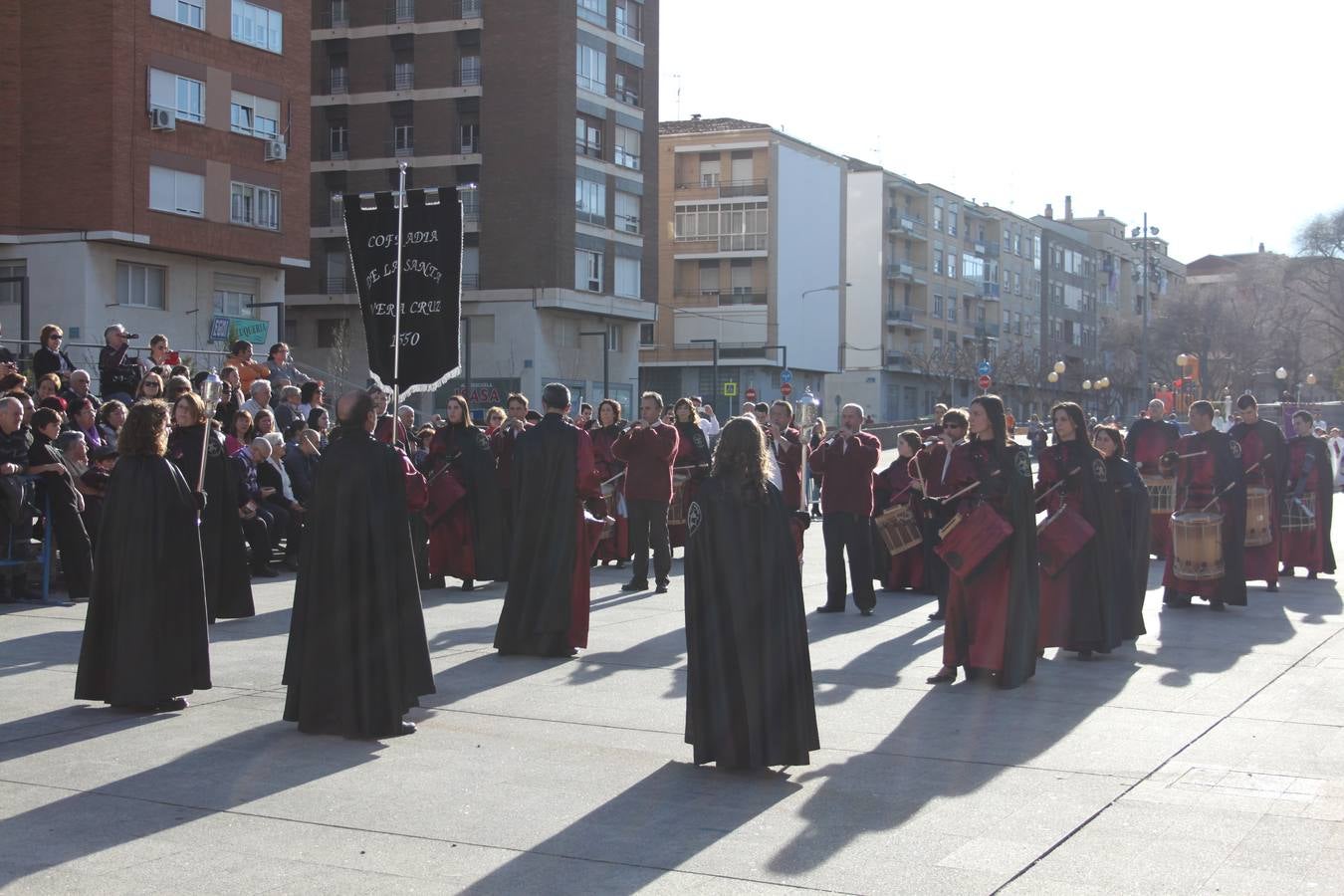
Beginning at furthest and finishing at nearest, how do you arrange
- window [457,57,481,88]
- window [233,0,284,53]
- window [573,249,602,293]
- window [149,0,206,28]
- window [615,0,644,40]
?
1. window [615,0,644,40]
2. window [573,249,602,293]
3. window [457,57,481,88]
4. window [233,0,284,53]
5. window [149,0,206,28]

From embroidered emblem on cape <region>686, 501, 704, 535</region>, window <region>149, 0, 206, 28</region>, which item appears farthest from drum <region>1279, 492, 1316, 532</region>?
window <region>149, 0, 206, 28</region>

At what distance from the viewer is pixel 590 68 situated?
54.9 meters

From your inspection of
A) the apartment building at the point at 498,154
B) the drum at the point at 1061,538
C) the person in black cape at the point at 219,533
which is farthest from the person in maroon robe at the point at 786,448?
the apartment building at the point at 498,154

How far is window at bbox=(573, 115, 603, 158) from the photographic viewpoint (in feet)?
178

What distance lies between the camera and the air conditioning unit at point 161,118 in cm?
3725

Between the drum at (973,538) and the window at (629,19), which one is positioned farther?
the window at (629,19)

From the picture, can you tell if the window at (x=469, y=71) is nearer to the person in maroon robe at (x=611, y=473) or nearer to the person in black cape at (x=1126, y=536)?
the person in maroon robe at (x=611, y=473)

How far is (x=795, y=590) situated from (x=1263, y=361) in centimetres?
8780

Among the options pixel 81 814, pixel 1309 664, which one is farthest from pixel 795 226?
pixel 81 814

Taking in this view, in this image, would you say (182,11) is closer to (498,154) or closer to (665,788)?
(498,154)

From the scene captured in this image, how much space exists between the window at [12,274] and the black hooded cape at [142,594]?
104 ft

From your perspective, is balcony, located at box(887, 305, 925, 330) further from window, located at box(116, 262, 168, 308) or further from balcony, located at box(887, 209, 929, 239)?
window, located at box(116, 262, 168, 308)

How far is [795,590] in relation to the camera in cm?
746

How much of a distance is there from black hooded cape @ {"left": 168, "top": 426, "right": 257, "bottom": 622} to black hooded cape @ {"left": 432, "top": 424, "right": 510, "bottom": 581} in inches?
125
